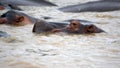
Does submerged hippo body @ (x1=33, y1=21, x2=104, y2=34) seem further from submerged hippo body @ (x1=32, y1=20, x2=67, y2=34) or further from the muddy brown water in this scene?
the muddy brown water

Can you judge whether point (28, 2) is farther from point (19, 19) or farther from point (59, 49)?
point (59, 49)

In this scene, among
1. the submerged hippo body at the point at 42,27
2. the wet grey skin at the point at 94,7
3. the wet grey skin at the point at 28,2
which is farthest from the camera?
the wet grey skin at the point at 28,2

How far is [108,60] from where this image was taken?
184 inches

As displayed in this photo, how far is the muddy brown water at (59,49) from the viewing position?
4.52m

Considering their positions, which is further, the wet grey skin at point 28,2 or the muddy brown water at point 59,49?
the wet grey skin at point 28,2

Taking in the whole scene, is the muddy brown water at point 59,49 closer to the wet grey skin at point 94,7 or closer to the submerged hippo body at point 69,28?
the submerged hippo body at point 69,28

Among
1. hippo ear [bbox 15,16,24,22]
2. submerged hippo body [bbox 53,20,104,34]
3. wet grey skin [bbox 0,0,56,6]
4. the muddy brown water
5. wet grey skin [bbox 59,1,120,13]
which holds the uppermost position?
wet grey skin [bbox 0,0,56,6]

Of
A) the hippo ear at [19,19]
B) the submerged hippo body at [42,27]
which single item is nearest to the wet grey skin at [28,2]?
the hippo ear at [19,19]

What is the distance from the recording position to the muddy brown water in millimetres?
4516

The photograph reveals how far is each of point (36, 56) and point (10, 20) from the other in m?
2.59

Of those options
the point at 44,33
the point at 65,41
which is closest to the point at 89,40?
the point at 65,41

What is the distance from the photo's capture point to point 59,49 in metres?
5.21

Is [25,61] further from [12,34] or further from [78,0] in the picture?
[78,0]

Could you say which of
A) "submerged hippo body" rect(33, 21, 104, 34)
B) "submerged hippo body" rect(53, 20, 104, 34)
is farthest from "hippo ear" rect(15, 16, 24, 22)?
"submerged hippo body" rect(53, 20, 104, 34)
